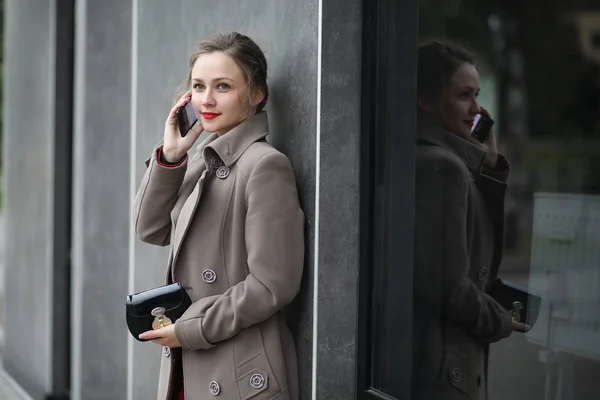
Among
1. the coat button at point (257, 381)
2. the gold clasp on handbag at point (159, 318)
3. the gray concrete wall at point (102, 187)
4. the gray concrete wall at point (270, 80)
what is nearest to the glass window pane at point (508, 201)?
the gray concrete wall at point (270, 80)

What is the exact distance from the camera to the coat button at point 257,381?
2.85 metres

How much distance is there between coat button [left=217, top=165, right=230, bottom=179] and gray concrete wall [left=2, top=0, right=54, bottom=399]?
3305 millimetres

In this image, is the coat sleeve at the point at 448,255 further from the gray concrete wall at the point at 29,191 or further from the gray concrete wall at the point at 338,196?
the gray concrete wall at the point at 29,191

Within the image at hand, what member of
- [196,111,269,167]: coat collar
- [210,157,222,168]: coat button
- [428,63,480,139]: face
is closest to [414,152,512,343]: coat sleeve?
[428,63,480,139]: face

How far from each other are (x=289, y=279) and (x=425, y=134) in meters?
0.63

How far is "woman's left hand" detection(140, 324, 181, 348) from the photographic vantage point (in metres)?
2.90

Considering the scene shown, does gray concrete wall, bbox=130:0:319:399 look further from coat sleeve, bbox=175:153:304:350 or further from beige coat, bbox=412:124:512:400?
beige coat, bbox=412:124:512:400

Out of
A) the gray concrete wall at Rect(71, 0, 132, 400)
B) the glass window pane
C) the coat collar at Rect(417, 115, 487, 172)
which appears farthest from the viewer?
the gray concrete wall at Rect(71, 0, 132, 400)

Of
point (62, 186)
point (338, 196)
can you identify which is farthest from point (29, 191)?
point (338, 196)

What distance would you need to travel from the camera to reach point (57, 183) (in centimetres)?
593

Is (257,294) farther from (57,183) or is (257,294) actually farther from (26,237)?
(26,237)

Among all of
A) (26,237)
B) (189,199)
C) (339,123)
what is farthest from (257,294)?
(26,237)

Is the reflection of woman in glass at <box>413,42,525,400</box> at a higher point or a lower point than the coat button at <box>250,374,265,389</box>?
higher

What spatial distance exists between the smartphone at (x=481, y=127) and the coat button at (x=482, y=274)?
1.19ft
